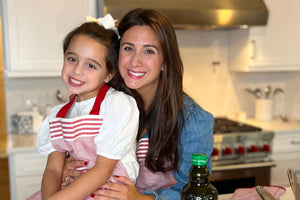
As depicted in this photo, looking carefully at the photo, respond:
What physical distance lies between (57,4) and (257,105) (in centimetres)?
192

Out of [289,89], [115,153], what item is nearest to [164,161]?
[115,153]

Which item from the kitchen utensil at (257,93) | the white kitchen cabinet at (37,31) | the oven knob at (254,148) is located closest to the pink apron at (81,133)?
the white kitchen cabinet at (37,31)

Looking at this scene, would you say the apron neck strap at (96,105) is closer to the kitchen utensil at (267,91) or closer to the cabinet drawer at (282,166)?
the cabinet drawer at (282,166)

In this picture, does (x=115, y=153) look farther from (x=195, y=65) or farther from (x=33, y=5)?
(x=195, y=65)

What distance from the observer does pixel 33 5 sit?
2332 millimetres

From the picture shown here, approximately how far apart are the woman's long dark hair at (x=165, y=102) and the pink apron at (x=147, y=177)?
3 cm

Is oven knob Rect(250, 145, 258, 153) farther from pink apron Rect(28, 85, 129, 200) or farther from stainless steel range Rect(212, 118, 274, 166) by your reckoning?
pink apron Rect(28, 85, 129, 200)

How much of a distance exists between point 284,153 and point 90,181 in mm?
2136

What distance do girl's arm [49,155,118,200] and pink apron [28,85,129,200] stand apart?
8cm

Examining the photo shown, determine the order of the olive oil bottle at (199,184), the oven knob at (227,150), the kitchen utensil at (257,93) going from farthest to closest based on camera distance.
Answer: the kitchen utensil at (257,93) → the oven knob at (227,150) → the olive oil bottle at (199,184)

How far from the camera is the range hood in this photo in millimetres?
2271

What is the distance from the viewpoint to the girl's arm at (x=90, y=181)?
113 centimetres

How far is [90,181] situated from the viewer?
1156mm

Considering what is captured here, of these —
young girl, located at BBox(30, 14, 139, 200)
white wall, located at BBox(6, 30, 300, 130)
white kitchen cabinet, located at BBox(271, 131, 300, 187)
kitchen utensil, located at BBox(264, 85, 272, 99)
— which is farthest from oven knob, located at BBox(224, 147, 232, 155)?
young girl, located at BBox(30, 14, 139, 200)
